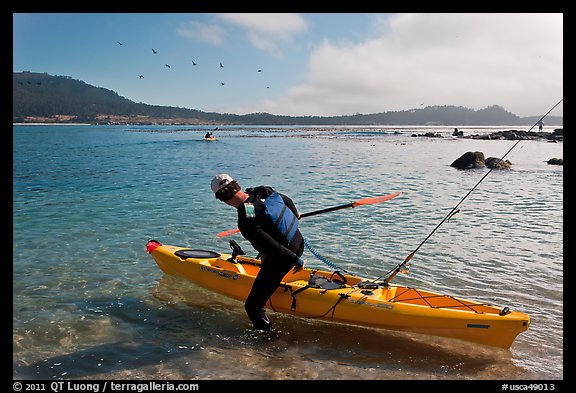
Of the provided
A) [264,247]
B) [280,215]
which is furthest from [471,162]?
[264,247]

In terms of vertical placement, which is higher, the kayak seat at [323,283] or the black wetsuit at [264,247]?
the black wetsuit at [264,247]

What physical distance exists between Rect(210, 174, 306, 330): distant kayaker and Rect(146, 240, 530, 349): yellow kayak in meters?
0.73

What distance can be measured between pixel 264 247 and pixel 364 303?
5.77ft

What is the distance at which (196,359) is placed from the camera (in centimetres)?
564

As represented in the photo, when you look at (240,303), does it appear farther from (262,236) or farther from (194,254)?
(262,236)

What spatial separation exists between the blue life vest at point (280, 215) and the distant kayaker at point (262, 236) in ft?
0.04

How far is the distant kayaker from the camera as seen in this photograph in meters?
5.36

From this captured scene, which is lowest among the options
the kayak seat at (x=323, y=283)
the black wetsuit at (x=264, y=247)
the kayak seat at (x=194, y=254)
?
the kayak seat at (x=323, y=283)

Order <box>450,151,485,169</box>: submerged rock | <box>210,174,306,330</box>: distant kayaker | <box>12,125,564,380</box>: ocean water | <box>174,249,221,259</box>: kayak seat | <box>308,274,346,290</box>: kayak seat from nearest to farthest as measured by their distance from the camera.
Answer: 1. <box>210,174,306,330</box>: distant kayaker
2. <box>12,125,564,380</box>: ocean water
3. <box>308,274,346,290</box>: kayak seat
4. <box>174,249,221,259</box>: kayak seat
5. <box>450,151,485,169</box>: submerged rock

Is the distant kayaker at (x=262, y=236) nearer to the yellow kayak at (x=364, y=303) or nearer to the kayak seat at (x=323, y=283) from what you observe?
the yellow kayak at (x=364, y=303)

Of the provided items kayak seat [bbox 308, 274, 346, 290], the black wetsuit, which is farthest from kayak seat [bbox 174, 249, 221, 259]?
the black wetsuit

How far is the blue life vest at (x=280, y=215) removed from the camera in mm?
5519

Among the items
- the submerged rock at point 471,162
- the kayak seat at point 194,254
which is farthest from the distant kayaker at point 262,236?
the submerged rock at point 471,162

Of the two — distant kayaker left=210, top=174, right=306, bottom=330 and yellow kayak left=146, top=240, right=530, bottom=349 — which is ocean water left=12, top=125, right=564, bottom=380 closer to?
yellow kayak left=146, top=240, right=530, bottom=349
